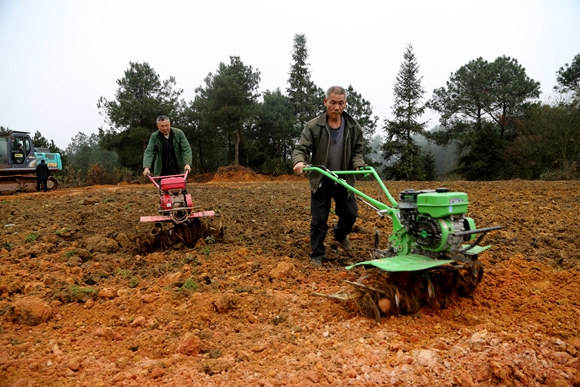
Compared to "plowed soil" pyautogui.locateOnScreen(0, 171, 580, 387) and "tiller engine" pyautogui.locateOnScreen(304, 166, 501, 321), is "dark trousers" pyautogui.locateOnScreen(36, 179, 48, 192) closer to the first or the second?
"plowed soil" pyautogui.locateOnScreen(0, 171, 580, 387)

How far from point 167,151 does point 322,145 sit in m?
2.72

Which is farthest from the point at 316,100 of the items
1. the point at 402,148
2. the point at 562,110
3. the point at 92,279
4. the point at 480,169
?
the point at 92,279

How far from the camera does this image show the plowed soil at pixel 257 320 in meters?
2.20

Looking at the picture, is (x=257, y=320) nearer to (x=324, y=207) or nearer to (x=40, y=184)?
(x=324, y=207)

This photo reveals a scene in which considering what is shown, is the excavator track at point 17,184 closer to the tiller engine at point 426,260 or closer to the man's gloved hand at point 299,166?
the man's gloved hand at point 299,166

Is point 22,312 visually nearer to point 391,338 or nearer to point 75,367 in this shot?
point 75,367

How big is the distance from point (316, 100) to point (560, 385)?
35.1 m

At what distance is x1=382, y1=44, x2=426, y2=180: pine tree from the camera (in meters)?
31.4

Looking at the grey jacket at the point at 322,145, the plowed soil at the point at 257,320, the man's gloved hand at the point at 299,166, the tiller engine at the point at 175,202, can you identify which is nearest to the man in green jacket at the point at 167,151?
the tiller engine at the point at 175,202

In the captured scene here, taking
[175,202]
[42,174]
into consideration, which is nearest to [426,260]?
[175,202]

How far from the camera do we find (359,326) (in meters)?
2.80

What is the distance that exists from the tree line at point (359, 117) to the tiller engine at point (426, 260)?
26.0 m

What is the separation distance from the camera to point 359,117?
37656 millimetres

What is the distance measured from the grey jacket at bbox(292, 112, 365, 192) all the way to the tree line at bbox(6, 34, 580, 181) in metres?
25.1
